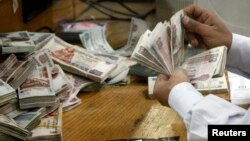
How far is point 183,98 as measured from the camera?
858 mm

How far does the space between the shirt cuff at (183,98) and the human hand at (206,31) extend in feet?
0.88

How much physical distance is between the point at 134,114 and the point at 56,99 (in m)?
0.20

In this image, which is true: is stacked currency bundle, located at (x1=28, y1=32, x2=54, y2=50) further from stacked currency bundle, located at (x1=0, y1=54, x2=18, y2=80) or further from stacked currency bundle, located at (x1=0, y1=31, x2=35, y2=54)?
stacked currency bundle, located at (x1=0, y1=54, x2=18, y2=80)

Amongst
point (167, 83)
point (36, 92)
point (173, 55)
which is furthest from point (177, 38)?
point (36, 92)

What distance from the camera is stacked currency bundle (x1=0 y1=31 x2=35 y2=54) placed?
1.20m

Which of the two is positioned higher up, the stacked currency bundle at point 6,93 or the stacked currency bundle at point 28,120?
the stacked currency bundle at point 6,93

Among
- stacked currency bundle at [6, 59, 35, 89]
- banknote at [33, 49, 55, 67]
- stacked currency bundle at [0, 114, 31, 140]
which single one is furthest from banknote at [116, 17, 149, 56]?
stacked currency bundle at [0, 114, 31, 140]

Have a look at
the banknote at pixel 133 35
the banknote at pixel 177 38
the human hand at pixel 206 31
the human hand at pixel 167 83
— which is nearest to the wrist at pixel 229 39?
the human hand at pixel 206 31

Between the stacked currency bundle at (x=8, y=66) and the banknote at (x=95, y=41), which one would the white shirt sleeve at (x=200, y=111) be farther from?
the banknote at (x=95, y=41)

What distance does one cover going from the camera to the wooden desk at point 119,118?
3.38 feet

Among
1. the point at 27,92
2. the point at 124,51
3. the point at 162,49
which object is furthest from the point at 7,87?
the point at 124,51

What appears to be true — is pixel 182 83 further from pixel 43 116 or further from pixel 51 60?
pixel 51 60

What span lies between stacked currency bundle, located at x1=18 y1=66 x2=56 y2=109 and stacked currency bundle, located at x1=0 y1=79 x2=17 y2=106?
0.03 metres

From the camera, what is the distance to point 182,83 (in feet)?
2.91
